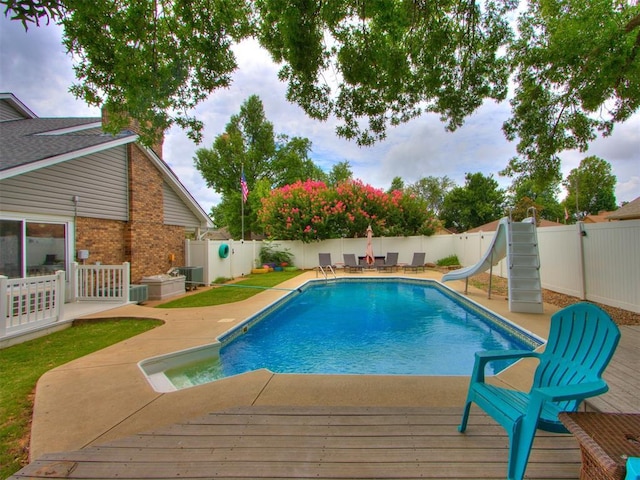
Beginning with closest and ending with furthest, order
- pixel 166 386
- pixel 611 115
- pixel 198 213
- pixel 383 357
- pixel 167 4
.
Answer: pixel 166 386 → pixel 167 4 → pixel 383 357 → pixel 611 115 → pixel 198 213

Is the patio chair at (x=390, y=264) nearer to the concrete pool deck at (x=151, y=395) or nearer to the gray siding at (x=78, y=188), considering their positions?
the gray siding at (x=78, y=188)

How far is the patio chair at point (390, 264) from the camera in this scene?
637 inches

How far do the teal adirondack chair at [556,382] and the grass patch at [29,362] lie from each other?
3181mm

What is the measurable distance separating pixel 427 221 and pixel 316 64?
47.1 ft

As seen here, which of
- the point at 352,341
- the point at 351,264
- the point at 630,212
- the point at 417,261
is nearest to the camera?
the point at 352,341

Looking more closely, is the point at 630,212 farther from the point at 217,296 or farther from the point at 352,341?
the point at 217,296

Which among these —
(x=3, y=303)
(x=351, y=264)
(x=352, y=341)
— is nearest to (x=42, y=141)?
(x=3, y=303)

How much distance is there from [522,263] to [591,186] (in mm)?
39990

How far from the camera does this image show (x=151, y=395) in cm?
322

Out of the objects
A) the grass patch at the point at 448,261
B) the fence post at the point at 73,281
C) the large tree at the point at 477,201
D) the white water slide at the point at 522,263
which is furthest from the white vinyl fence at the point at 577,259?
the large tree at the point at 477,201

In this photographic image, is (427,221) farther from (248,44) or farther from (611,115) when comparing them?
(248,44)

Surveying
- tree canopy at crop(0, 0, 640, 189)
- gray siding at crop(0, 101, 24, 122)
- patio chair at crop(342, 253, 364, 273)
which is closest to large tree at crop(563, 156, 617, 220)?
patio chair at crop(342, 253, 364, 273)

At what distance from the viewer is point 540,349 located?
4.59 meters

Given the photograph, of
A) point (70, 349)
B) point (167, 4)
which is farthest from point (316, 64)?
point (70, 349)
